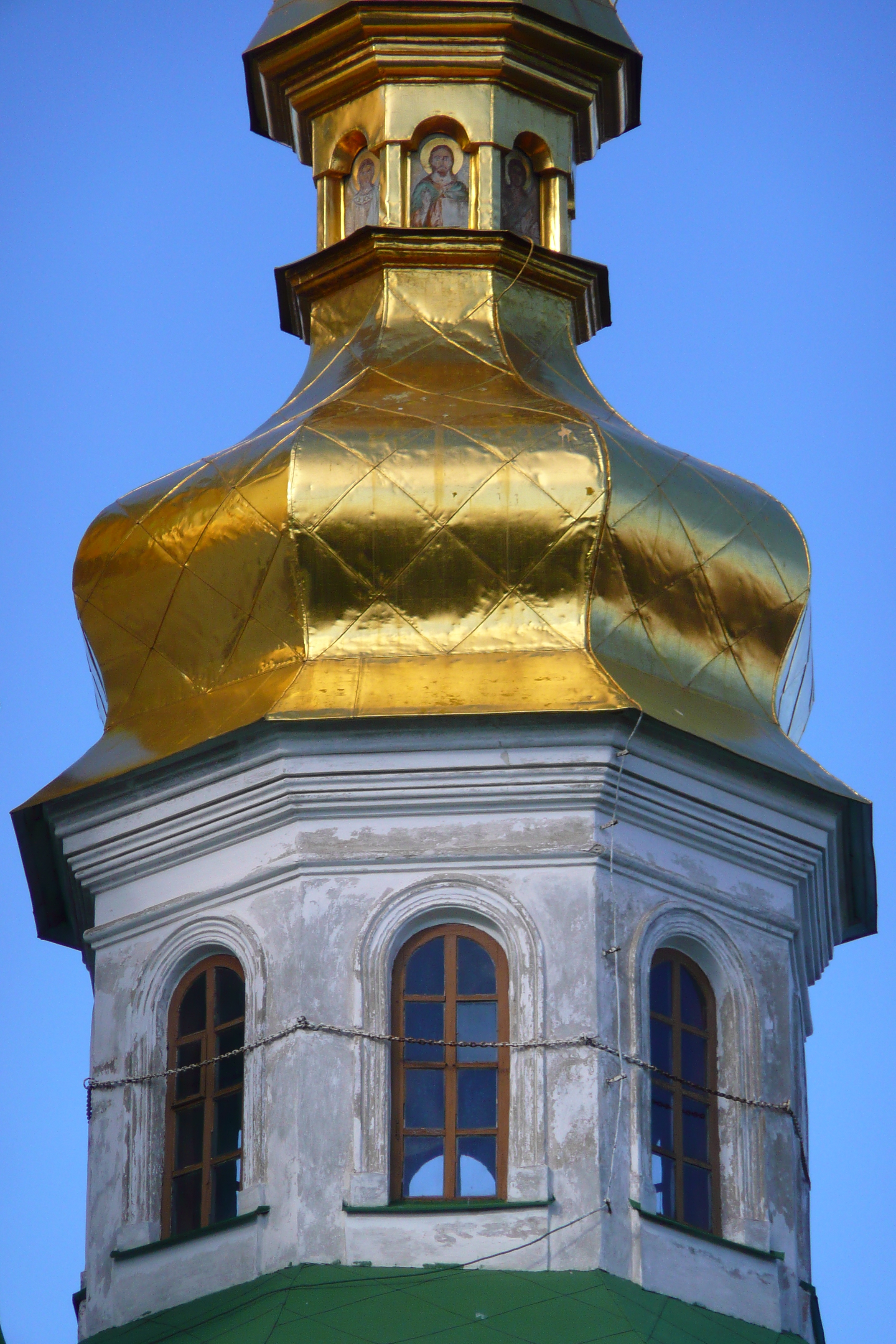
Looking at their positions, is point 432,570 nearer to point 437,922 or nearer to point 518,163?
point 437,922

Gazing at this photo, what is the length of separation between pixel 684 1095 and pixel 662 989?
611 mm

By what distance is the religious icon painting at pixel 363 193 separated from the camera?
26.2 meters

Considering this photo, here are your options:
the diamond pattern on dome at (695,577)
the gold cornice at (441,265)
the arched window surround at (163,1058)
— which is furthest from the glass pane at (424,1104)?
the gold cornice at (441,265)

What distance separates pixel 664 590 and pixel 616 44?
467 cm

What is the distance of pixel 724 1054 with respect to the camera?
23125 mm

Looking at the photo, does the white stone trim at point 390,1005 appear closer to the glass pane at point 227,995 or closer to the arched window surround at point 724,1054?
the arched window surround at point 724,1054

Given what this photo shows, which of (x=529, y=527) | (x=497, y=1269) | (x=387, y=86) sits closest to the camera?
(x=497, y=1269)

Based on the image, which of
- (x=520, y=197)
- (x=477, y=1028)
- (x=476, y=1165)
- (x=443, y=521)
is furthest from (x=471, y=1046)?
(x=520, y=197)

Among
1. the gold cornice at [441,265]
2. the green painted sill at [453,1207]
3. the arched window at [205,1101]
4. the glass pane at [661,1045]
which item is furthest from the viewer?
the gold cornice at [441,265]

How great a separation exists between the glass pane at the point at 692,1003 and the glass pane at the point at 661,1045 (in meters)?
0.18

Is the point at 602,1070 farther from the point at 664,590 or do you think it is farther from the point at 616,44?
the point at 616,44

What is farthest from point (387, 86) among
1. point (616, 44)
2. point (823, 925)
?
point (823, 925)

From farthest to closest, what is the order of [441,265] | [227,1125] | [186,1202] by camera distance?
[441,265] → [227,1125] → [186,1202]

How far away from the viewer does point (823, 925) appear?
24375 mm
